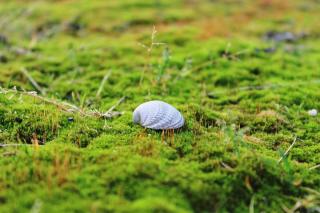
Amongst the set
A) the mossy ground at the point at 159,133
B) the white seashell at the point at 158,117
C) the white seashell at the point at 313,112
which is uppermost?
the white seashell at the point at 158,117

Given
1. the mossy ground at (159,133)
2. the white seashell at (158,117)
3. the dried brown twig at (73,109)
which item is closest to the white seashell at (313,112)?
the mossy ground at (159,133)

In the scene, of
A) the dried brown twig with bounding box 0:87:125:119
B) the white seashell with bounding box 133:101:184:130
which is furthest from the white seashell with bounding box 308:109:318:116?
the dried brown twig with bounding box 0:87:125:119

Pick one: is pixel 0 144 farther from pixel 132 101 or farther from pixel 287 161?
pixel 287 161

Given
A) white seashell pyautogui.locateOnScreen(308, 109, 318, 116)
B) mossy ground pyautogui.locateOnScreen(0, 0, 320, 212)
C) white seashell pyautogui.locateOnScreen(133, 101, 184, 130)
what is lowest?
white seashell pyautogui.locateOnScreen(308, 109, 318, 116)

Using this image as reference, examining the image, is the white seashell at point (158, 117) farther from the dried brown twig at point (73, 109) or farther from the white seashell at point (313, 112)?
the white seashell at point (313, 112)

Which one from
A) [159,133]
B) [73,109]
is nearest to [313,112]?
[159,133]

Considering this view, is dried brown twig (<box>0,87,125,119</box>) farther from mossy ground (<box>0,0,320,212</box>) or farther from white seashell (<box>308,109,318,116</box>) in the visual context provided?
white seashell (<box>308,109,318,116</box>)

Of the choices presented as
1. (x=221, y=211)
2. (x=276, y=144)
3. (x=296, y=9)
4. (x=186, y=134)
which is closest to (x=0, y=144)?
(x=186, y=134)
